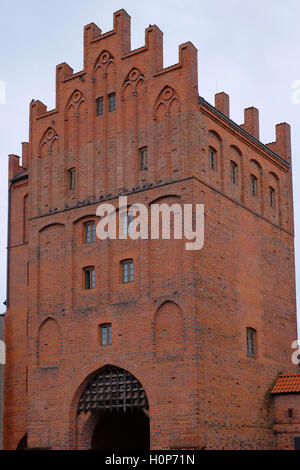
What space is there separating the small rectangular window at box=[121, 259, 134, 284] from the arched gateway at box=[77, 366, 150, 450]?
336 centimetres

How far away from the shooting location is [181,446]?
91.9ft

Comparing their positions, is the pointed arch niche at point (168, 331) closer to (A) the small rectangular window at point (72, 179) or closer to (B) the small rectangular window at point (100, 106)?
(A) the small rectangular window at point (72, 179)

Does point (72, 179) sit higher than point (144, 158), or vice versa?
point (144, 158)

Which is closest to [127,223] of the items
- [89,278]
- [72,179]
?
[89,278]

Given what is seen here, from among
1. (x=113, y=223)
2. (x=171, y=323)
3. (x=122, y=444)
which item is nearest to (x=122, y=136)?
(x=113, y=223)

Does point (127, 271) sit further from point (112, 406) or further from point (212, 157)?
point (212, 157)

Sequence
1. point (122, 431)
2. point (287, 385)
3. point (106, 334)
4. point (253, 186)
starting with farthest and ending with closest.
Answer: point (253, 186) < point (122, 431) < point (287, 385) < point (106, 334)

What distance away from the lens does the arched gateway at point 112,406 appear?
1185 inches

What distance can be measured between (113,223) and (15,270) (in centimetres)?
921

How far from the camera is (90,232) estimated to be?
3272cm

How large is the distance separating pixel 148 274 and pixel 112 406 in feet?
16.8

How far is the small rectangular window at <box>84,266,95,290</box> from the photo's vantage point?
32219 mm

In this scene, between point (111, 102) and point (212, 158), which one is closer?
point (212, 158)

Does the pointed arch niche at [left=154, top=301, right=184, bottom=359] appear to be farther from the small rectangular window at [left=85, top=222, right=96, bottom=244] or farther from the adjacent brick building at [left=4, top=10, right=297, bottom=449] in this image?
the small rectangular window at [left=85, top=222, right=96, bottom=244]
